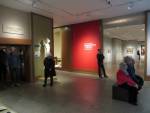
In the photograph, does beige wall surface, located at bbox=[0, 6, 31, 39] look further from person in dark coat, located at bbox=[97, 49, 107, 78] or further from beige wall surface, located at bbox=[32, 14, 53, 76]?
person in dark coat, located at bbox=[97, 49, 107, 78]

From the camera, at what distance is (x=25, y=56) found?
7422mm

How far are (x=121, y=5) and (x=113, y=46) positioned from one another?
1199cm

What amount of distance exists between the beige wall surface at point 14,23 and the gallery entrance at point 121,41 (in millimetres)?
4614

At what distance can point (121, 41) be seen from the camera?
20375 mm

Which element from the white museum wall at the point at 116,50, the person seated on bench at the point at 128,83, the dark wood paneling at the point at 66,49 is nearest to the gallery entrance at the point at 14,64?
the dark wood paneling at the point at 66,49

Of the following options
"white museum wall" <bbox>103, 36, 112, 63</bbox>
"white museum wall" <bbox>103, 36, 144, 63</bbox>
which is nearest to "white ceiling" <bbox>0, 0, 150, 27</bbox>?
"white museum wall" <bbox>103, 36, 144, 63</bbox>

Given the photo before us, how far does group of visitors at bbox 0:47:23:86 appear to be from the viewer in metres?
6.67

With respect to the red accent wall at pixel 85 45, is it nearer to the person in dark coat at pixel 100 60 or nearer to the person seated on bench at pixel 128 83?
the person in dark coat at pixel 100 60

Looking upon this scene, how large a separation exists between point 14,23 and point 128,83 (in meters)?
5.35

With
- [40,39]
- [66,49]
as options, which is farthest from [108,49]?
[40,39]

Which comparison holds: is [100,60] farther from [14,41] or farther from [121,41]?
[121,41]

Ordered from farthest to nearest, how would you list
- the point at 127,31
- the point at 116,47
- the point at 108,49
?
the point at 116,47, the point at 108,49, the point at 127,31

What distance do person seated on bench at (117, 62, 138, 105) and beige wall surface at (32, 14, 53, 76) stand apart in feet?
15.1

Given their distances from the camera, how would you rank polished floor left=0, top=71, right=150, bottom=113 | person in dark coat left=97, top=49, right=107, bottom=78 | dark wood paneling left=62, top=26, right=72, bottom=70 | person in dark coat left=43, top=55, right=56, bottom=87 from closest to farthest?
polished floor left=0, top=71, right=150, bottom=113 → person in dark coat left=43, top=55, right=56, bottom=87 → person in dark coat left=97, top=49, right=107, bottom=78 → dark wood paneling left=62, top=26, right=72, bottom=70
